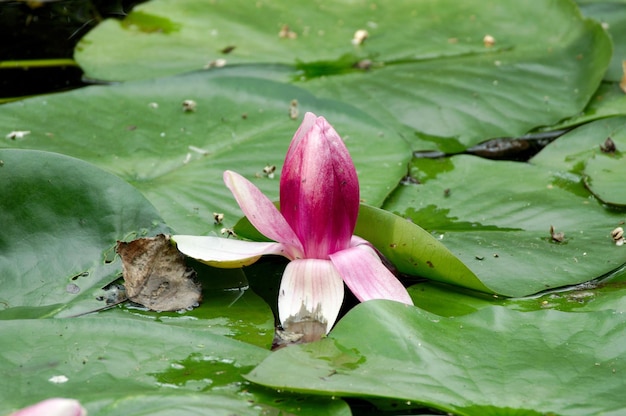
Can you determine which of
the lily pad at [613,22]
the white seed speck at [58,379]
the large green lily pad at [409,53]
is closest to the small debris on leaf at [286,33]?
the large green lily pad at [409,53]

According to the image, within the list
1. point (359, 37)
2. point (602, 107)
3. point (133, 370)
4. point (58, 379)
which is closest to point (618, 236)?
point (602, 107)

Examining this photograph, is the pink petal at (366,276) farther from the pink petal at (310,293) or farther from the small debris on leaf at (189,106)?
the small debris on leaf at (189,106)

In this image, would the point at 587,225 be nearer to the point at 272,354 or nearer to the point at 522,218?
the point at 522,218

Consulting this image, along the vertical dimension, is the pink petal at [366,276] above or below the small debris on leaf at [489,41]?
below

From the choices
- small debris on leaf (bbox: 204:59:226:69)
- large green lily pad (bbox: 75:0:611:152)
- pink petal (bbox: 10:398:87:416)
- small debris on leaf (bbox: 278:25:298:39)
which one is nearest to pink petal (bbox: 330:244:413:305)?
pink petal (bbox: 10:398:87:416)

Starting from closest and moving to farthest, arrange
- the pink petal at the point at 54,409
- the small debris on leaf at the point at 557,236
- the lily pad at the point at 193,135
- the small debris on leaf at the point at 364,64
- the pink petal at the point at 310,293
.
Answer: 1. the pink petal at the point at 54,409
2. the pink petal at the point at 310,293
3. the small debris on leaf at the point at 557,236
4. the lily pad at the point at 193,135
5. the small debris on leaf at the point at 364,64

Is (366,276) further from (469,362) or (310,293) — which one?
(469,362)

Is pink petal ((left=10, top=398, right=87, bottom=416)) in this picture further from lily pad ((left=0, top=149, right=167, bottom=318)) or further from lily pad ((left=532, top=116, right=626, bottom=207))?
lily pad ((left=532, top=116, right=626, bottom=207))
